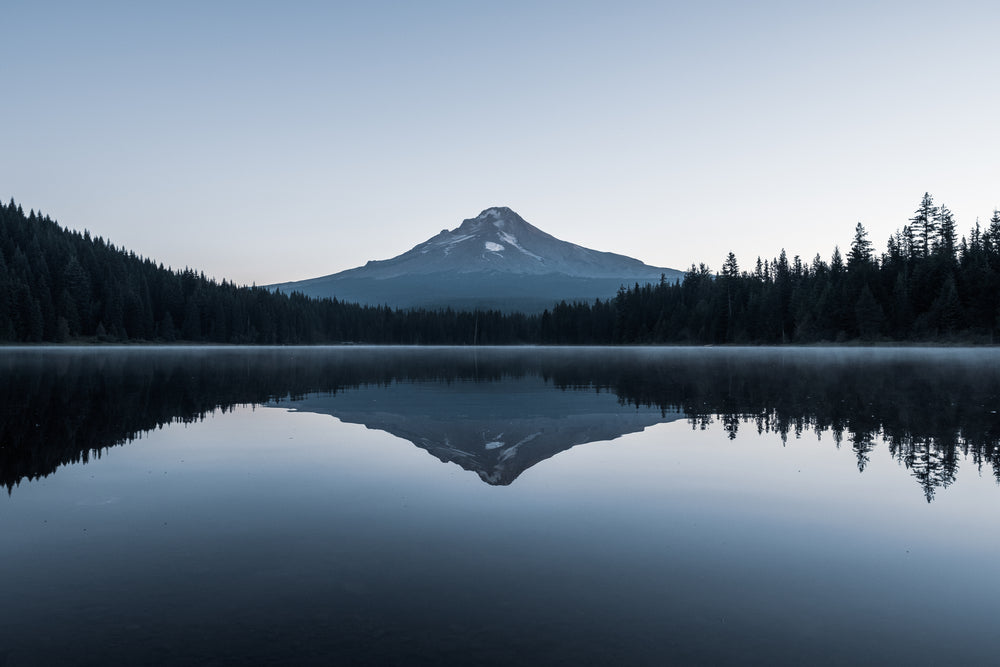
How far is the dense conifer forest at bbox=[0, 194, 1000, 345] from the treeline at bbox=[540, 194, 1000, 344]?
0.22 metres

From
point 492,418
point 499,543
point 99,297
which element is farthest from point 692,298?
point 499,543

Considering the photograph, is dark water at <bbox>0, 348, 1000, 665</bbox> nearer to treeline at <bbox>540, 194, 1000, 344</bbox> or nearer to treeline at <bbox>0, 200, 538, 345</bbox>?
treeline at <bbox>540, 194, 1000, 344</bbox>

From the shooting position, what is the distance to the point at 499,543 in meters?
9.23

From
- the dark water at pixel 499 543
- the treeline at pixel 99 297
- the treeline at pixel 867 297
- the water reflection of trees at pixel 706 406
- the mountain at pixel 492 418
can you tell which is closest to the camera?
the dark water at pixel 499 543

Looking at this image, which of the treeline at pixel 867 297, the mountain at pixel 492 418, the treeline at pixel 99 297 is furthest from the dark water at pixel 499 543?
the treeline at pixel 99 297

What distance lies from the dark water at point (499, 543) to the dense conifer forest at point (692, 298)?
104m

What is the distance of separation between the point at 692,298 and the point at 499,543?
169052 millimetres

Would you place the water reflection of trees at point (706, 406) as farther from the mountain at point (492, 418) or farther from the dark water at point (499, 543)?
the mountain at point (492, 418)

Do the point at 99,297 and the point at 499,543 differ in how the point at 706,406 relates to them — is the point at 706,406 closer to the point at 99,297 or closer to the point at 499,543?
the point at 499,543

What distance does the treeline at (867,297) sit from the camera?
4122 inches

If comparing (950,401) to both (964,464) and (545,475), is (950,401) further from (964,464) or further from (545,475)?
(545,475)

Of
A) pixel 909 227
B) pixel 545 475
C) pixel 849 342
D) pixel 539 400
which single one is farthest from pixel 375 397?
pixel 909 227

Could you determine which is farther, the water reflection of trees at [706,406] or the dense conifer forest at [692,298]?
the dense conifer forest at [692,298]

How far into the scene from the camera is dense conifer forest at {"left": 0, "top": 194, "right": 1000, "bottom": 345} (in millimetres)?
110375
